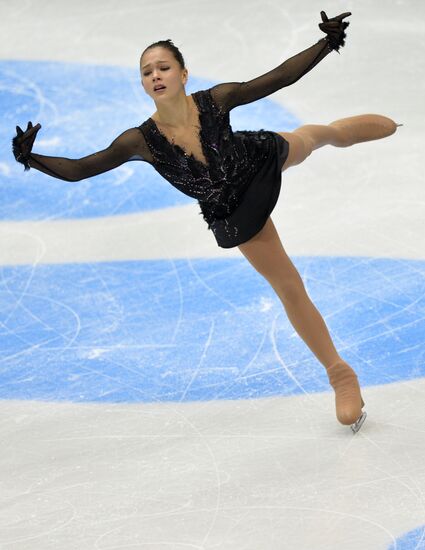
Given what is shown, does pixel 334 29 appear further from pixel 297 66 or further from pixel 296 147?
pixel 296 147

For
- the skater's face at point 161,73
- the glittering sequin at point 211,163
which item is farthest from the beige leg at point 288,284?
the skater's face at point 161,73

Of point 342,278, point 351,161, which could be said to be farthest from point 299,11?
point 342,278

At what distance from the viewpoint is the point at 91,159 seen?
4.07 meters

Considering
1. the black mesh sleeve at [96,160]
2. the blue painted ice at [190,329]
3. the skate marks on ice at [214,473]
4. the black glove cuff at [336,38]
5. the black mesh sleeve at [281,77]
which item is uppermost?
the black glove cuff at [336,38]

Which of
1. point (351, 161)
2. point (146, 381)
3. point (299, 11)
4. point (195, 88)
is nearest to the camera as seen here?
point (146, 381)

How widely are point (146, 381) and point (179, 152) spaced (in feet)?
3.74

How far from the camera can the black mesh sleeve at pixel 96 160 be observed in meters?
4.00

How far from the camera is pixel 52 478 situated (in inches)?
162

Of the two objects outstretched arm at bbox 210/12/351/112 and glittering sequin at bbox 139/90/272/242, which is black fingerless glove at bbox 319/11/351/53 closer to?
outstretched arm at bbox 210/12/351/112

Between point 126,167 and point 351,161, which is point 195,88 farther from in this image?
point 351,161

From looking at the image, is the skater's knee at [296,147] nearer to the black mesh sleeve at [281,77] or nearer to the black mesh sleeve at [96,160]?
the black mesh sleeve at [281,77]

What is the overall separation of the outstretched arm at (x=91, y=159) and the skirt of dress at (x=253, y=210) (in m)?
0.40

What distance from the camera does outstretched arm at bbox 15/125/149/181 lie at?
13.0ft

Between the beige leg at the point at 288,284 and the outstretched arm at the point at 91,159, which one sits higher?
the outstretched arm at the point at 91,159
